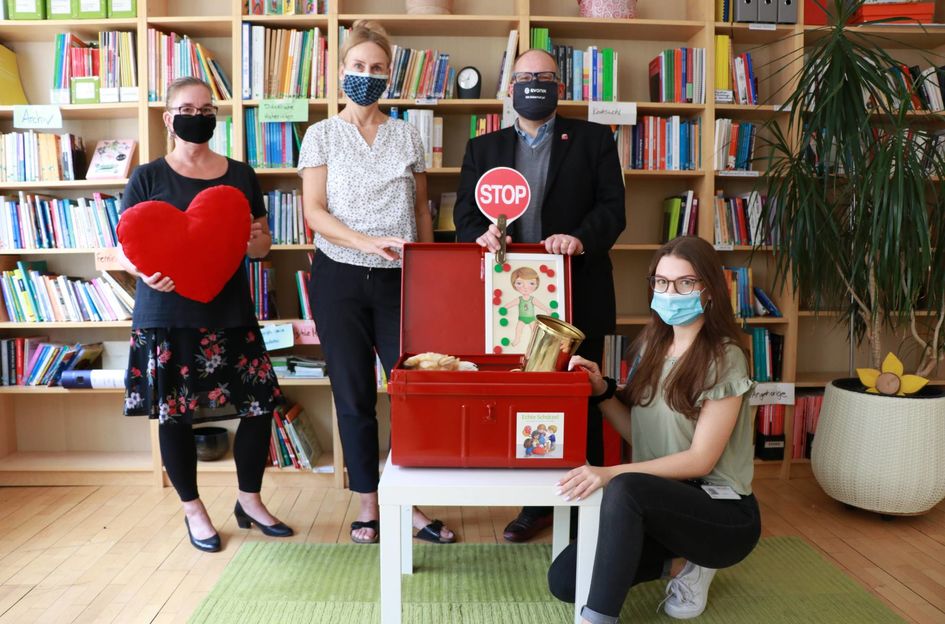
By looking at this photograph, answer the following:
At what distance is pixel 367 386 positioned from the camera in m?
2.56

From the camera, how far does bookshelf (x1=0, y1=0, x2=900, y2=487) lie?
318 centimetres

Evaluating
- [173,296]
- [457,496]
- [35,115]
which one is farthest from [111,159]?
[457,496]

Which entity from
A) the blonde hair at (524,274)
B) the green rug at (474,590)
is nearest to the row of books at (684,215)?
the green rug at (474,590)

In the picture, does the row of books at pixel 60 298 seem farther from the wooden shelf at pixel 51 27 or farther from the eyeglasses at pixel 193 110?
the eyeglasses at pixel 193 110

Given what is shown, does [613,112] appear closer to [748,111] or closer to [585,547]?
[748,111]

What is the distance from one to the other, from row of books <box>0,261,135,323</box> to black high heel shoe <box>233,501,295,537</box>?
111 cm

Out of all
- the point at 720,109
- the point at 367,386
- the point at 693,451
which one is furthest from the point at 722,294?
the point at 720,109

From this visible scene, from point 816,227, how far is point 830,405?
69cm

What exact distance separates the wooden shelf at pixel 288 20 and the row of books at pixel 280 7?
4cm

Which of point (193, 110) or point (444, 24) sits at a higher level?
point (444, 24)

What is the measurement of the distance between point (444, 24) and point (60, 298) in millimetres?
2046

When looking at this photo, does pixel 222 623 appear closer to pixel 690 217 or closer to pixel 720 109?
pixel 690 217

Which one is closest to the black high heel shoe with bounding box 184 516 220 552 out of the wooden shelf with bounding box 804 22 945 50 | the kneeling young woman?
the kneeling young woman

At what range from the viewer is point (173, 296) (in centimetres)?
233
